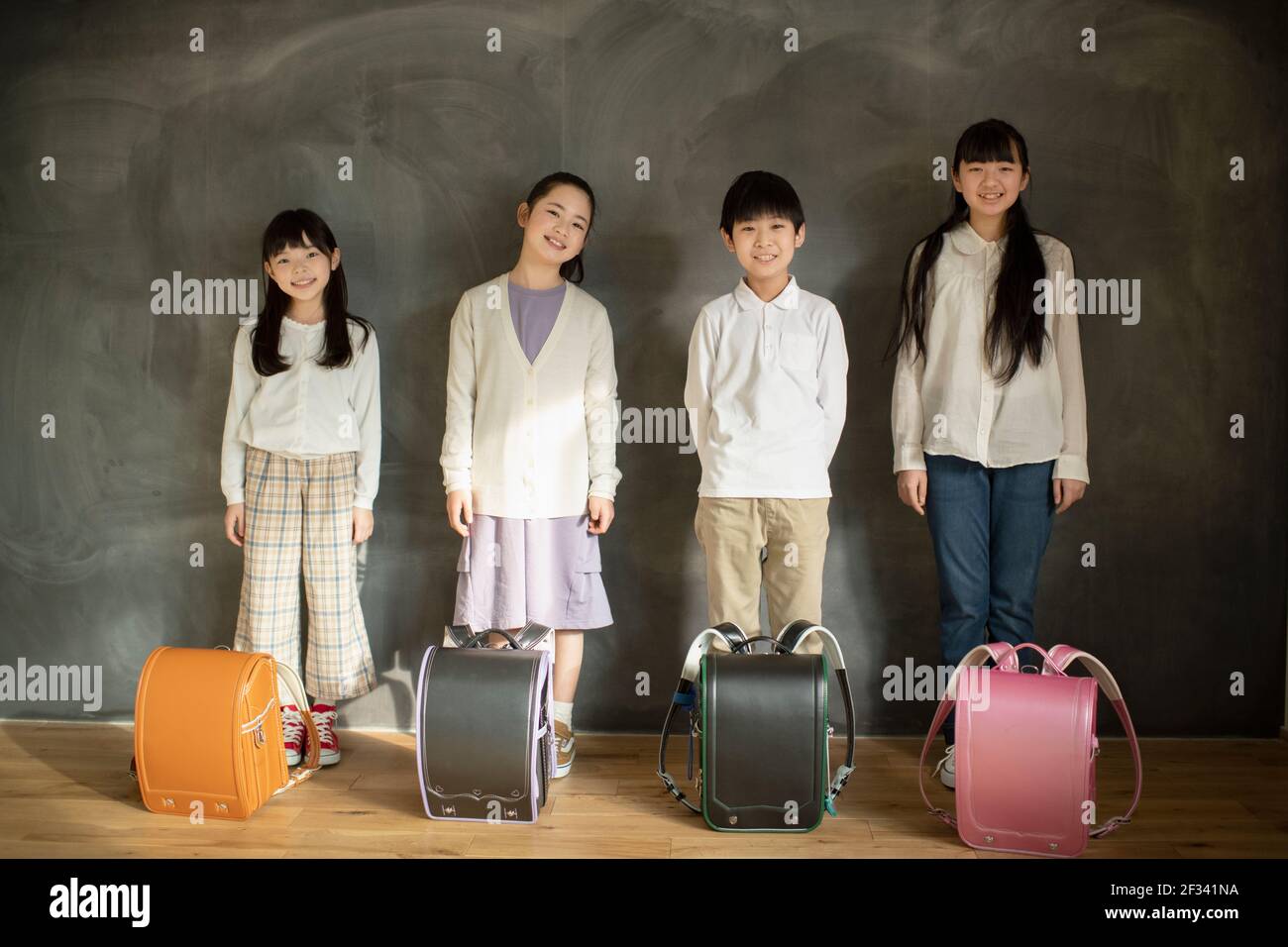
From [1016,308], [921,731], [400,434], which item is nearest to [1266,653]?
[921,731]

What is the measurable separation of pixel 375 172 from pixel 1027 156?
6.10 feet

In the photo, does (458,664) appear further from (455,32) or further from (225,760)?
(455,32)

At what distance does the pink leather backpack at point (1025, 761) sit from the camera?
7.13 feet

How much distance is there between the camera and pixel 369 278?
3072mm

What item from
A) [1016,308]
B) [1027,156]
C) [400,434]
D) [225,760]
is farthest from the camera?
[400,434]

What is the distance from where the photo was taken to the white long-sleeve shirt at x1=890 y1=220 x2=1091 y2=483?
2.68 meters

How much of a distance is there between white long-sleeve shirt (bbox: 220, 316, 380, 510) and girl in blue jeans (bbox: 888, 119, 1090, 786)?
146 centimetres

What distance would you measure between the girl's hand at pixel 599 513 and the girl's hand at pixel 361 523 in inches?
24.3

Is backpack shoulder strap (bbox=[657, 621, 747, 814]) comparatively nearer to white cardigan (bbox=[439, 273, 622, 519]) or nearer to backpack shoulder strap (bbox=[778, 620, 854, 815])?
backpack shoulder strap (bbox=[778, 620, 854, 815])

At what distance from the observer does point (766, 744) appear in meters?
2.29

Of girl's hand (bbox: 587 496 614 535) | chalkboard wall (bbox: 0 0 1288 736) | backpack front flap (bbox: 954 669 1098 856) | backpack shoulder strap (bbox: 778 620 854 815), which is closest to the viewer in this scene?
backpack front flap (bbox: 954 669 1098 856)

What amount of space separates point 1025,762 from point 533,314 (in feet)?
5.36

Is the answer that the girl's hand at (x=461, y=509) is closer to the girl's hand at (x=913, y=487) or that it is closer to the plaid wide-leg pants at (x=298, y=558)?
the plaid wide-leg pants at (x=298, y=558)

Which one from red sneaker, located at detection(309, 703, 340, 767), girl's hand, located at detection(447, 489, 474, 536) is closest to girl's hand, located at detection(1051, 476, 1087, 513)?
girl's hand, located at detection(447, 489, 474, 536)
